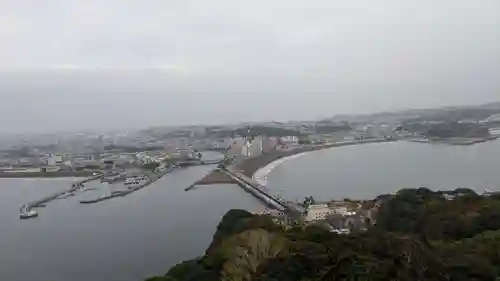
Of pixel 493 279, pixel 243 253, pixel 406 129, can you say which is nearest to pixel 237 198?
pixel 243 253

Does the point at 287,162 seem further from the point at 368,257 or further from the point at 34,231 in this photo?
the point at 368,257

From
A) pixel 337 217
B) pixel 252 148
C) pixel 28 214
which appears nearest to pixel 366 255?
pixel 337 217

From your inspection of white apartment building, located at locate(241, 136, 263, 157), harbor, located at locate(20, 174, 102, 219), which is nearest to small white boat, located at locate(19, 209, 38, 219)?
harbor, located at locate(20, 174, 102, 219)

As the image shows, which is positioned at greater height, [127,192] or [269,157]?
[269,157]

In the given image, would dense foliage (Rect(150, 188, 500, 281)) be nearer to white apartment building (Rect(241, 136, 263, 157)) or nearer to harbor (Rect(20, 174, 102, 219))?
harbor (Rect(20, 174, 102, 219))

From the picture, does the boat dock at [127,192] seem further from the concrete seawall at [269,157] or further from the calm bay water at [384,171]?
the calm bay water at [384,171]

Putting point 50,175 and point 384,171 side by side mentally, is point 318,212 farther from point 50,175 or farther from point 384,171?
point 50,175
